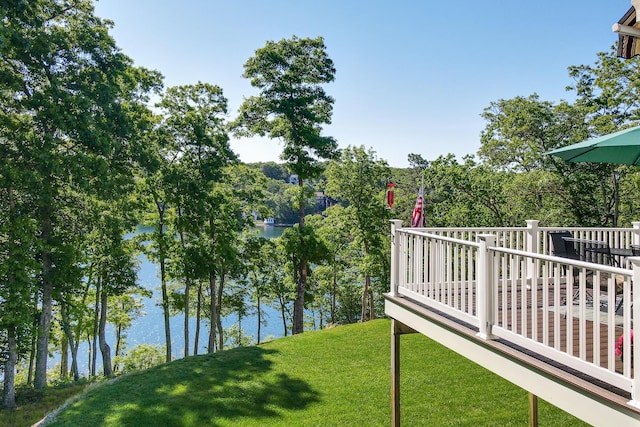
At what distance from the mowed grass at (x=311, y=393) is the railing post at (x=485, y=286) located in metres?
4.62

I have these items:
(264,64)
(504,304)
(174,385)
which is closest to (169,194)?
(264,64)

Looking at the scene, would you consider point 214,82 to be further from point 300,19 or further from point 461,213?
point 461,213

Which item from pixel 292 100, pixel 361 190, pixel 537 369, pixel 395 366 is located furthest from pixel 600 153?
pixel 361 190

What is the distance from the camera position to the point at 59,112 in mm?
10984

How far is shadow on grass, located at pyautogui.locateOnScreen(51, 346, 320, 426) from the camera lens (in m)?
8.18

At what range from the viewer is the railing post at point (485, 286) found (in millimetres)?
3512

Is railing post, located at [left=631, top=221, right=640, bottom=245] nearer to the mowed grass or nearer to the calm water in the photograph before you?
the mowed grass

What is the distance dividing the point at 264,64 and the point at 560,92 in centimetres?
1144

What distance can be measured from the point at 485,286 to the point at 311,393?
275 inches

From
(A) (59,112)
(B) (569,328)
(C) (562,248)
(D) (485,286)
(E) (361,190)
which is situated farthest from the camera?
(E) (361,190)

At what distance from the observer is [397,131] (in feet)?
73.7

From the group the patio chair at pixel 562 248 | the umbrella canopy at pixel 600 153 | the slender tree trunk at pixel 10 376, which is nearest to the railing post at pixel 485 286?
the umbrella canopy at pixel 600 153

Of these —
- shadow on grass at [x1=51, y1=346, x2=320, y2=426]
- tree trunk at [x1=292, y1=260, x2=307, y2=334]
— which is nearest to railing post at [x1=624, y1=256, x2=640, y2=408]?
shadow on grass at [x1=51, y1=346, x2=320, y2=426]

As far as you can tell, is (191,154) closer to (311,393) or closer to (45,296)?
(45,296)
